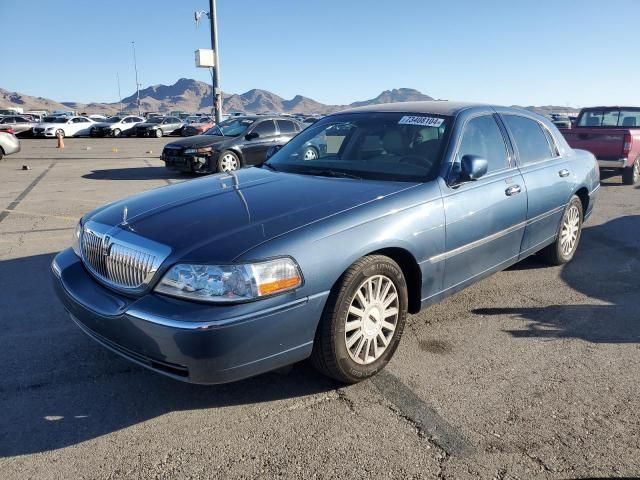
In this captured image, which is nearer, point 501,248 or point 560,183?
point 501,248

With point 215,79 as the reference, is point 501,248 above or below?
below

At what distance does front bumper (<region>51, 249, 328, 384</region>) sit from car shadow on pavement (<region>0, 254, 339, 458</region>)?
1.23ft

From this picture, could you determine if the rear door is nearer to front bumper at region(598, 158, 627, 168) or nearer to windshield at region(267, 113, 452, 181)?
windshield at region(267, 113, 452, 181)

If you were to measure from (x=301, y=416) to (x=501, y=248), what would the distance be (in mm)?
2212

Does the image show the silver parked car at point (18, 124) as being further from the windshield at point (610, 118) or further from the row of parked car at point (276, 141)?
the windshield at point (610, 118)

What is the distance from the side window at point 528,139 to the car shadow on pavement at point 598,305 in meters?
1.28

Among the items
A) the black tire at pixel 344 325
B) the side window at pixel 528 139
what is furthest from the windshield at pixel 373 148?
the side window at pixel 528 139

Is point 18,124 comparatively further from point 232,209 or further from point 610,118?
point 232,209

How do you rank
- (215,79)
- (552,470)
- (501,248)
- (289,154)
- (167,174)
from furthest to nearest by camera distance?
(215,79), (167,174), (289,154), (501,248), (552,470)

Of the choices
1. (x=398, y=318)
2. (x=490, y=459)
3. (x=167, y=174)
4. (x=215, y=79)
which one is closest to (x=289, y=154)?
(x=398, y=318)

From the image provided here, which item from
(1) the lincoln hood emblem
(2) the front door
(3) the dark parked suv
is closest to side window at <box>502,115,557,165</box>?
(2) the front door

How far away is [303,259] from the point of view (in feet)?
9.05

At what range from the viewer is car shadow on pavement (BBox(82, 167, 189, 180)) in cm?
1303

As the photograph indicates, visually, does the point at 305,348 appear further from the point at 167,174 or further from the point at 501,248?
the point at 167,174
